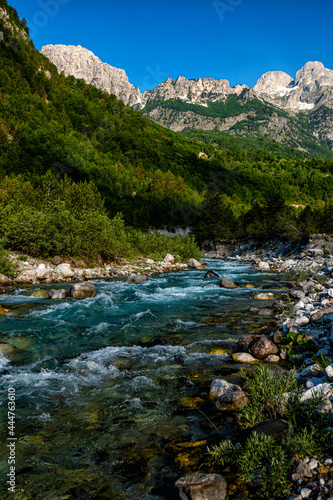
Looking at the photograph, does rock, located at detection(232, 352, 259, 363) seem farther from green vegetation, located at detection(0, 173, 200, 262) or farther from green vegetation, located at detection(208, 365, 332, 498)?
green vegetation, located at detection(0, 173, 200, 262)

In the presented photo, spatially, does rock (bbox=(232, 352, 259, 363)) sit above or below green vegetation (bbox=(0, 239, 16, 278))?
above

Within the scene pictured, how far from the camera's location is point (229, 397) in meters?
4.86

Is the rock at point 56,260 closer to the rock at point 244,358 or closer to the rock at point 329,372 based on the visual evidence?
the rock at point 244,358

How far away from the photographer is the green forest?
26859 mm

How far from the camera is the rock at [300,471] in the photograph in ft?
9.39

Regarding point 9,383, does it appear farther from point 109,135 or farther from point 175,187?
point 109,135

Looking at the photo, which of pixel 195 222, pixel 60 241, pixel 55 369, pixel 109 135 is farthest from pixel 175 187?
pixel 55 369

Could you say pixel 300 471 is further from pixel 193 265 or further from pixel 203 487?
pixel 193 265

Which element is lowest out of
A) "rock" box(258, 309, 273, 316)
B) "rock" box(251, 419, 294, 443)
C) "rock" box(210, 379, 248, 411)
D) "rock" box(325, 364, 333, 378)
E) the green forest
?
"rock" box(210, 379, 248, 411)

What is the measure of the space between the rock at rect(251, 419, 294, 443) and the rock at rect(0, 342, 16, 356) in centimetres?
686

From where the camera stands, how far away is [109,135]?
91.2 metres

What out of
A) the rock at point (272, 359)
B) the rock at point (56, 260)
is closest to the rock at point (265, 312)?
the rock at point (272, 359)

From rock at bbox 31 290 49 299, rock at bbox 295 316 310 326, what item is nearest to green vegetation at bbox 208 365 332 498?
rock at bbox 295 316 310 326

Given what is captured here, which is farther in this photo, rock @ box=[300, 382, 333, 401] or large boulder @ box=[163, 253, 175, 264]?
large boulder @ box=[163, 253, 175, 264]
